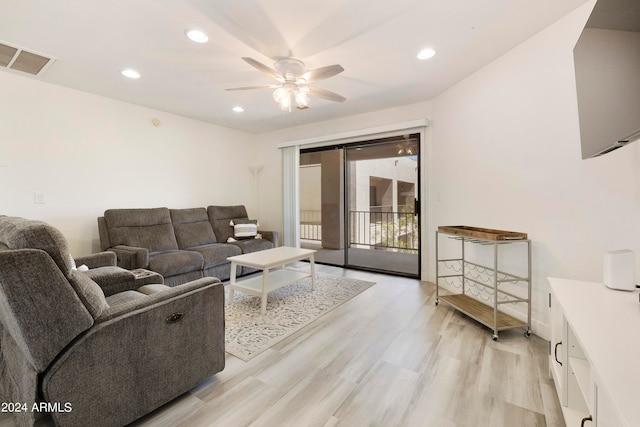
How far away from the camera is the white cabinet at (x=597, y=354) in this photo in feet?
2.33

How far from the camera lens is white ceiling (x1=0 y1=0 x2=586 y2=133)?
5.86 feet

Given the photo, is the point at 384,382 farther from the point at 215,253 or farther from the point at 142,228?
the point at 142,228

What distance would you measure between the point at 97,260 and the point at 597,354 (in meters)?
3.30

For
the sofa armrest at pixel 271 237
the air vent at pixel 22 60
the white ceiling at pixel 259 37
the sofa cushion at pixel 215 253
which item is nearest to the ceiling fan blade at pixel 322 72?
the white ceiling at pixel 259 37

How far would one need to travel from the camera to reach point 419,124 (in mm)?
3537

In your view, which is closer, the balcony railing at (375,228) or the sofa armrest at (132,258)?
the sofa armrest at (132,258)

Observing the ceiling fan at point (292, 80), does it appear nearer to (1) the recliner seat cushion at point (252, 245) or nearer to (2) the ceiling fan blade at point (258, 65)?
(2) the ceiling fan blade at point (258, 65)

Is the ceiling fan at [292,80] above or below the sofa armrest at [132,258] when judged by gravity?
above

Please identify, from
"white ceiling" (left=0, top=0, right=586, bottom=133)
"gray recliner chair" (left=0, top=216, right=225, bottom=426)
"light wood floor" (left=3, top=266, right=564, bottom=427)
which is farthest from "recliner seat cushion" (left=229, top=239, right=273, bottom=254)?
"gray recliner chair" (left=0, top=216, right=225, bottom=426)

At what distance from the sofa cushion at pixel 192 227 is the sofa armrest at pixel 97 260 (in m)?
1.17

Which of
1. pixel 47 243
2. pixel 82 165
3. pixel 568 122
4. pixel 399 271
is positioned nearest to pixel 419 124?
pixel 568 122

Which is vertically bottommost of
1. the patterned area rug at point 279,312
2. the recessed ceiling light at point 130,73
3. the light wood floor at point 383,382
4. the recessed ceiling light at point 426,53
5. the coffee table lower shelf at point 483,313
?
the light wood floor at point 383,382

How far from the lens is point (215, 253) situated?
3510 millimetres

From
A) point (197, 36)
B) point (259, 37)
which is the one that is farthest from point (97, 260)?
point (259, 37)
